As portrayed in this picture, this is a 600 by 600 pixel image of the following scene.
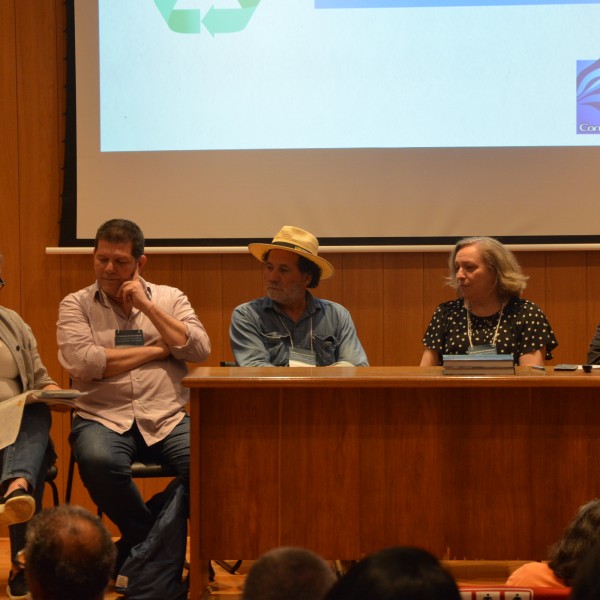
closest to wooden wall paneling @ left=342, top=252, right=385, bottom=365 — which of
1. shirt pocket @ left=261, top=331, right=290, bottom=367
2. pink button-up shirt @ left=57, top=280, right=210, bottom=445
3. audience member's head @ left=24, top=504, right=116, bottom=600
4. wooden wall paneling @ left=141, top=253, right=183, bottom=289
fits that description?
shirt pocket @ left=261, top=331, right=290, bottom=367

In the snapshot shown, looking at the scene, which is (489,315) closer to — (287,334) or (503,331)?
(503,331)

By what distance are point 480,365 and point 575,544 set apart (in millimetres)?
1084

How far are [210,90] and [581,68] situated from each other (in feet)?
5.79

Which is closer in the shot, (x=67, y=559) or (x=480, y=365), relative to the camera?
(x=67, y=559)

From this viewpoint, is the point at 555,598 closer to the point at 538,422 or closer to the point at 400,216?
the point at 538,422

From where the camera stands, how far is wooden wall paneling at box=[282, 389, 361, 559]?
9.45 feet

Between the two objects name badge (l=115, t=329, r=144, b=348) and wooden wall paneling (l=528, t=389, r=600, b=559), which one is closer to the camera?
wooden wall paneling (l=528, t=389, r=600, b=559)

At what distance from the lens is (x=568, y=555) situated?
1822 mm

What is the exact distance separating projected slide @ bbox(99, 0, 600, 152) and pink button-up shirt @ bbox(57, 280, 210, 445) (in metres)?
1.04

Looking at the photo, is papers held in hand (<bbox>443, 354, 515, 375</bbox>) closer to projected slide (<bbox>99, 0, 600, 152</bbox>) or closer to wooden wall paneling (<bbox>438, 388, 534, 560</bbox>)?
wooden wall paneling (<bbox>438, 388, 534, 560</bbox>)

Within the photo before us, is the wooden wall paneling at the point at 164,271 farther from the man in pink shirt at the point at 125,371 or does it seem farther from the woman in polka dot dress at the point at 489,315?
the woman in polka dot dress at the point at 489,315

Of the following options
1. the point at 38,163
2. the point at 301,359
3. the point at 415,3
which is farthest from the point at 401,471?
the point at 38,163

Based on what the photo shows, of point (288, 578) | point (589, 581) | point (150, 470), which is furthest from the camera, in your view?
point (150, 470)

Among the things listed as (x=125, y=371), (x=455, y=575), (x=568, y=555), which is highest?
(x=125, y=371)
